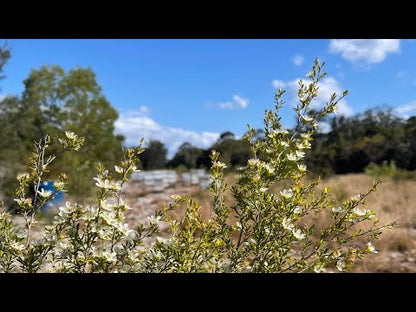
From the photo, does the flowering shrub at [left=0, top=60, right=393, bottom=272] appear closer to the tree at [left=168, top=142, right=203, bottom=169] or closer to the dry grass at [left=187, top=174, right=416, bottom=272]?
the dry grass at [left=187, top=174, right=416, bottom=272]

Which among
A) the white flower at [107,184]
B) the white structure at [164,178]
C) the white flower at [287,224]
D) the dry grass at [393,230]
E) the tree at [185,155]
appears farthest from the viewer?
the tree at [185,155]

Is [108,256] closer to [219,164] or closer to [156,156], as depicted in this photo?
[219,164]

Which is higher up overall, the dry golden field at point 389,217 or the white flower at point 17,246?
the white flower at point 17,246

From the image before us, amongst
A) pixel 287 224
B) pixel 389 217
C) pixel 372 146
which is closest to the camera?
pixel 287 224

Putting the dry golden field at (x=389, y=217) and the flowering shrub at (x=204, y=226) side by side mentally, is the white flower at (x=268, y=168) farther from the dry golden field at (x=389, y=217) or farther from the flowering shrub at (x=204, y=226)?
the dry golden field at (x=389, y=217)

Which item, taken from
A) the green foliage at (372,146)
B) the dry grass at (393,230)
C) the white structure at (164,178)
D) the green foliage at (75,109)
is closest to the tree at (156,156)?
the white structure at (164,178)

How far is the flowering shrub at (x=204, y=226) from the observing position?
1232 millimetres

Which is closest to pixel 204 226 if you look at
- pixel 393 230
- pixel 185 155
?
pixel 393 230

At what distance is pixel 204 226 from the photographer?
139cm
